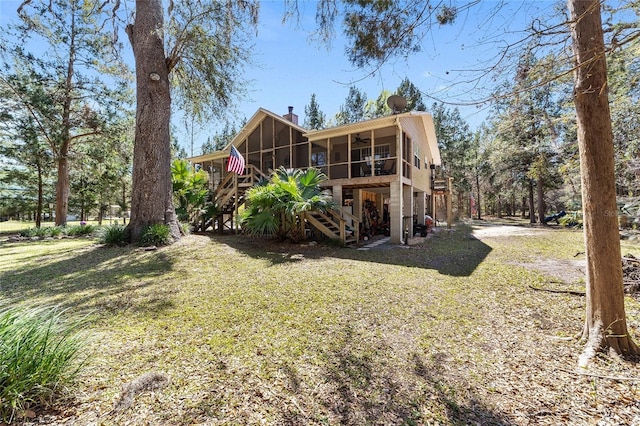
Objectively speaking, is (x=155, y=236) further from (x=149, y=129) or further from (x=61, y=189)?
(x=61, y=189)

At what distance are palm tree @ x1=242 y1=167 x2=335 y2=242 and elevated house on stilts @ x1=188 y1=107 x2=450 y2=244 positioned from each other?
2.64ft

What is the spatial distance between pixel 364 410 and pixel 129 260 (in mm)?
7258

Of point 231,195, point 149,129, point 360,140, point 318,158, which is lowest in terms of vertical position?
point 231,195

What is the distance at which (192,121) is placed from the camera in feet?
39.3

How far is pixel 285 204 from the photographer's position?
8.99 meters

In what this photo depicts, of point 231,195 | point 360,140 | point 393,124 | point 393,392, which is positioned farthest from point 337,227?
point 393,392

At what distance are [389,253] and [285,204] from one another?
3.68 metres

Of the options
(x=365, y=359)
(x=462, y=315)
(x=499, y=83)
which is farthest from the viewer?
(x=462, y=315)

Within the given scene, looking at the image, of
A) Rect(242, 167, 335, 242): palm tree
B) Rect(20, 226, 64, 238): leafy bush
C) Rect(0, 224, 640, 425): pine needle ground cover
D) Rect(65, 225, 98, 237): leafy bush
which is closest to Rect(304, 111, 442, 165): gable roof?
Rect(242, 167, 335, 242): palm tree

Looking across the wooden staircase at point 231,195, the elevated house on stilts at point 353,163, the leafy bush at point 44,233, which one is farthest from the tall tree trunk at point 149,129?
the leafy bush at point 44,233

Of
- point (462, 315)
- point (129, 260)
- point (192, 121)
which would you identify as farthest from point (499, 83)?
point (192, 121)

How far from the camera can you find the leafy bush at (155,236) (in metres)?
8.50

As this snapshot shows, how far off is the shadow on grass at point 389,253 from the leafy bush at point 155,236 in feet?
6.56

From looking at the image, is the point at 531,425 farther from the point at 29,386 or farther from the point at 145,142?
the point at 145,142
